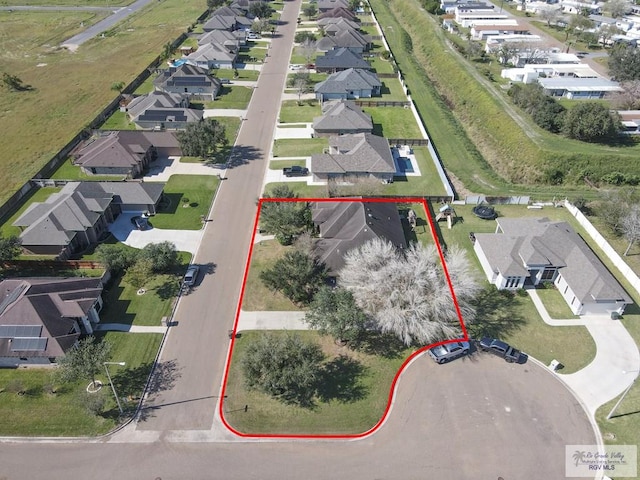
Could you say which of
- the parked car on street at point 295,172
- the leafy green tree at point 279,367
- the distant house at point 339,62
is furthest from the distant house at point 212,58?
the leafy green tree at point 279,367

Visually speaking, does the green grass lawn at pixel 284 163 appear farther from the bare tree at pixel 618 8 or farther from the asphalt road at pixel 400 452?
the bare tree at pixel 618 8

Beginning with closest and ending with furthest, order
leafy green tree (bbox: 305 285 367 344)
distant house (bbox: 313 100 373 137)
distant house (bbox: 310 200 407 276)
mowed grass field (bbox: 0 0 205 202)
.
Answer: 1. leafy green tree (bbox: 305 285 367 344)
2. distant house (bbox: 310 200 407 276)
3. mowed grass field (bbox: 0 0 205 202)
4. distant house (bbox: 313 100 373 137)

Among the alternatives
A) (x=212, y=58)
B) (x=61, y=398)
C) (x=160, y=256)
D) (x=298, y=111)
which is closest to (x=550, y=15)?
(x=298, y=111)

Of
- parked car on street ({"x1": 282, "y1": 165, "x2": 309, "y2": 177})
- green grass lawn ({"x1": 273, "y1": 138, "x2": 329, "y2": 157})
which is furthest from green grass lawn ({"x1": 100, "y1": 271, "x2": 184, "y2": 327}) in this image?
green grass lawn ({"x1": 273, "y1": 138, "x2": 329, "y2": 157})

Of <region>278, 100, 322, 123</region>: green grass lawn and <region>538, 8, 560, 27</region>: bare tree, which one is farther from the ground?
<region>538, 8, 560, 27</region>: bare tree

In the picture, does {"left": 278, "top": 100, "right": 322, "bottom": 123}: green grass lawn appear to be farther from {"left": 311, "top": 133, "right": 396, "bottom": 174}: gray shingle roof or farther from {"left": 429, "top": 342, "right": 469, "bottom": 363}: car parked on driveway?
{"left": 429, "top": 342, "right": 469, "bottom": 363}: car parked on driveway

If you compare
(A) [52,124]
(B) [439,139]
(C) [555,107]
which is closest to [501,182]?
(B) [439,139]
